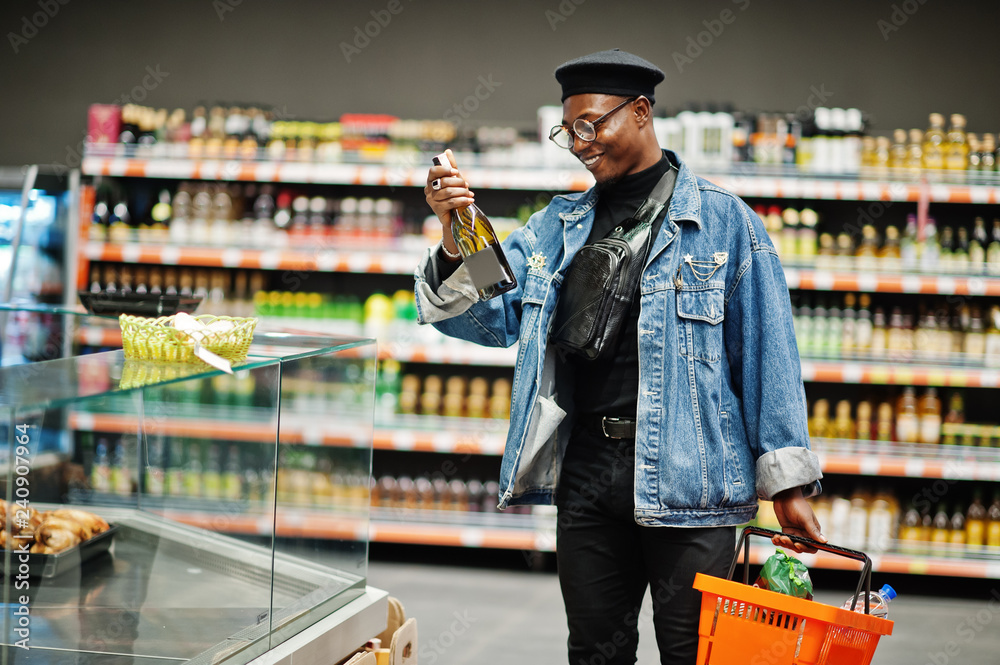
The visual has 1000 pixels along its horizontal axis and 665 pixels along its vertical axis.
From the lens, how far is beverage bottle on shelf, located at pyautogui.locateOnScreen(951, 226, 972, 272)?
4.01 metres

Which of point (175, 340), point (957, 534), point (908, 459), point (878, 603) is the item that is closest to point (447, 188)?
point (175, 340)

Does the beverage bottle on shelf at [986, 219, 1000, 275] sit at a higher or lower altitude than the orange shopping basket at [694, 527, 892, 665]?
higher

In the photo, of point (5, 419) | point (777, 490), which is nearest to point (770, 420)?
point (777, 490)

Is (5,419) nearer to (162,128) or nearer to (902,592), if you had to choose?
(162,128)

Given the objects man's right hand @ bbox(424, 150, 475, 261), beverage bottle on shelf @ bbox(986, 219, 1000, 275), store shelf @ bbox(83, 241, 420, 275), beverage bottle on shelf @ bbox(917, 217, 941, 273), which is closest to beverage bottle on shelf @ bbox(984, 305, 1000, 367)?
beverage bottle on shelf @ bbox(986, 219, 1000, 275)

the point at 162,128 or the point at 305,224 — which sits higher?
the point at 162,128

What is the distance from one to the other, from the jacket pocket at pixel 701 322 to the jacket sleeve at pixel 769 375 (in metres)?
0.05

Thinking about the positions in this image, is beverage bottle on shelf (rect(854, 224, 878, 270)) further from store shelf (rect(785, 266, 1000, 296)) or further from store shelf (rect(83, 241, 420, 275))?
store shelf (rect(83, 241, 420, 275))

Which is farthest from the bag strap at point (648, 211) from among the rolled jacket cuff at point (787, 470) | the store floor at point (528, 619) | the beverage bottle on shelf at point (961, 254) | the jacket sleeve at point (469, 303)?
the beverage bottle on shelf at point (961, 254)

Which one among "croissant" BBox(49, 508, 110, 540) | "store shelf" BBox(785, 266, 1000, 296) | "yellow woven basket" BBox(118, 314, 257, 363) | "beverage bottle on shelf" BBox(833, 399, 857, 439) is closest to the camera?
"yellow woven basket" BBox(118, 314, 257, 363)

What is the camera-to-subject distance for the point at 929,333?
4.07 metres

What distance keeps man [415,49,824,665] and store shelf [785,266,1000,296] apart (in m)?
2.40

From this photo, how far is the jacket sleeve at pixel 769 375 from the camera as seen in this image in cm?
160

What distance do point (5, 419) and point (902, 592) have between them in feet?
13.4
